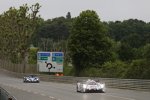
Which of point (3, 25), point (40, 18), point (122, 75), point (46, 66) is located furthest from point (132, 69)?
point (3, 25)

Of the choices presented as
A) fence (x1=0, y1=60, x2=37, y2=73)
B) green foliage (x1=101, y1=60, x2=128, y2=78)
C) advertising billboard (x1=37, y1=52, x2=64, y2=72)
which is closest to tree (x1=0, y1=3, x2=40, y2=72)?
fence (x1=0, y1=60, x2=37, y2=73)

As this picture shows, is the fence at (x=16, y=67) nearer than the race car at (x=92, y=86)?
No

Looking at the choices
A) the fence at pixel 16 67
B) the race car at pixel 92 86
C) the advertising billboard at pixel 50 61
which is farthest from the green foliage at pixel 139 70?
the fence at pixel 16 67

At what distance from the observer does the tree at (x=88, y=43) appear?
7100cm

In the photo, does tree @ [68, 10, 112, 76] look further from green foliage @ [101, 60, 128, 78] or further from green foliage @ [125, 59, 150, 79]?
green foliage @ [125, 59, 150, 79]

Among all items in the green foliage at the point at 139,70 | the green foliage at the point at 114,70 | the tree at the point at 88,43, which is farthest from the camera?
the tree at the point at 88,43

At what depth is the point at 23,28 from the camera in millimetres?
107062

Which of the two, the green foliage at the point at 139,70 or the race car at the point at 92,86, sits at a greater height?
the green foliage at the point at 139,70

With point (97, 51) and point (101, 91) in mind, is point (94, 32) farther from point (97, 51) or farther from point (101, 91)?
point (101, 91)

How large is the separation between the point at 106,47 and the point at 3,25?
46.7 metres

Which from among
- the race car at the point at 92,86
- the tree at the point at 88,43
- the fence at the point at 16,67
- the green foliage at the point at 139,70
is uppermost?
the tree at the point at 88,43

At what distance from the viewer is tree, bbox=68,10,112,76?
71.0m

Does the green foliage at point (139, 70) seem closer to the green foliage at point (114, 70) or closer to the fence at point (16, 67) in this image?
the green foliage at point (114, 70)

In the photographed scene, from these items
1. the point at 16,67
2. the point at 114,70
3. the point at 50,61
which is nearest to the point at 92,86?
the point at 114,70
